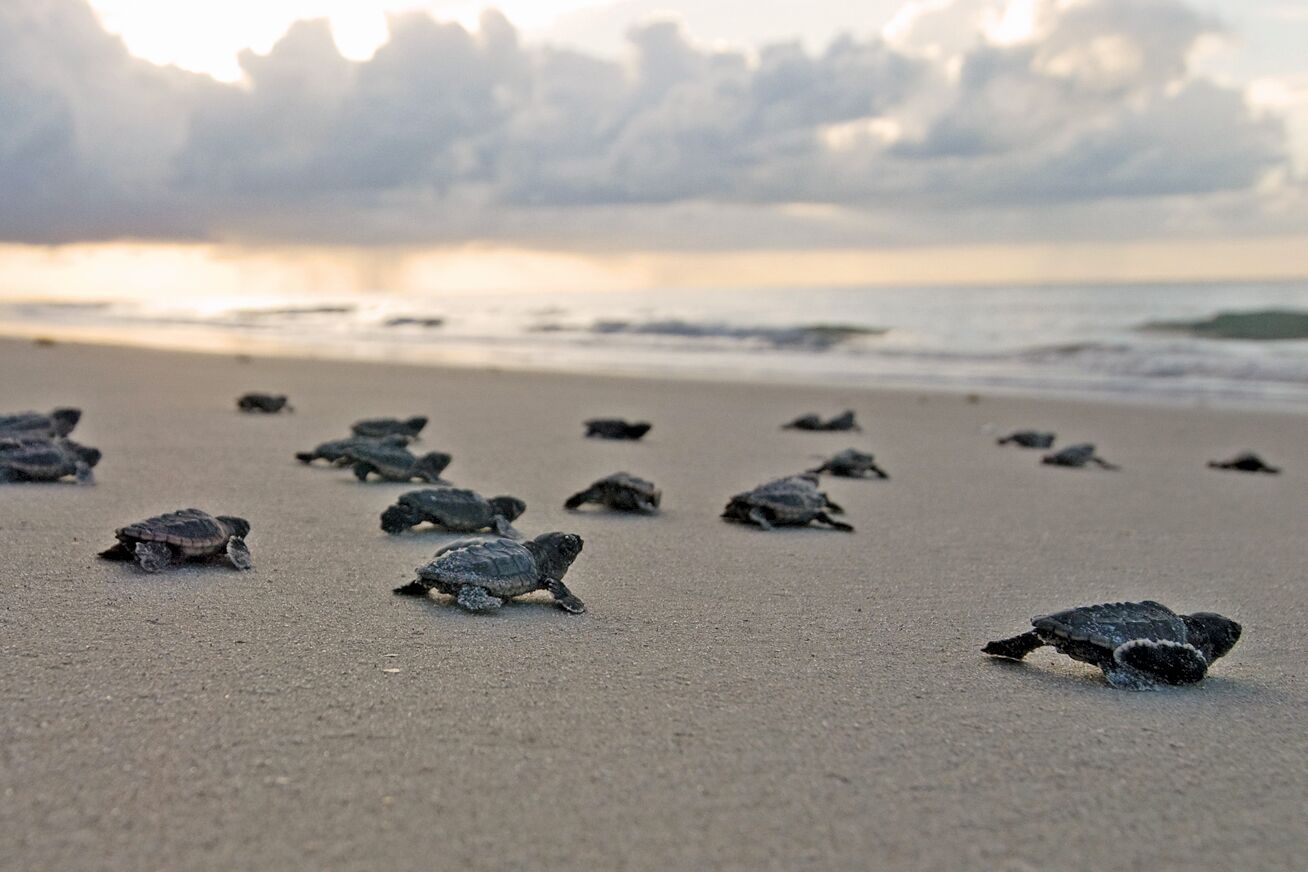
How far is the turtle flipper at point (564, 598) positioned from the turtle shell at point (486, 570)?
50 millimetres

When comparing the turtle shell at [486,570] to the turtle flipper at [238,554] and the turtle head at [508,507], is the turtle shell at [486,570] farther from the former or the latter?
the turtle head at [508,507]

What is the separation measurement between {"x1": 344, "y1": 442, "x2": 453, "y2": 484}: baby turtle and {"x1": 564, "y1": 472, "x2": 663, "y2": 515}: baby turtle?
124cm

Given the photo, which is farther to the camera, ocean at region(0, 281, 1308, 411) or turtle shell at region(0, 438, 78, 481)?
ocean at region(0, 281, 1308, 411)

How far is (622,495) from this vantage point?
6.32 m

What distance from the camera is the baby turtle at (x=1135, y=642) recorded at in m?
3.47

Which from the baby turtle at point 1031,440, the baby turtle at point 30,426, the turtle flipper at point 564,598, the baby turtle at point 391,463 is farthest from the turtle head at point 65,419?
the baby turtle at point 1031,440

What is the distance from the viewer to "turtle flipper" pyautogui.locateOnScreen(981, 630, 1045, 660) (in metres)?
3.66

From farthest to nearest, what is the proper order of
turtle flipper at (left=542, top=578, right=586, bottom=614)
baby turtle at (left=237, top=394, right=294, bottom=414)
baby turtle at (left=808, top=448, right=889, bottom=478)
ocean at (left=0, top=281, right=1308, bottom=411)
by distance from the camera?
ocean at (left=0, top=281, right=1308, bottom=411)
baby turtle at (left=237, top=394, right=294, bottom=414)
baby turtle at (left=808, top=448, right=889, bottom=478)
turtle flipper at (left=542, top=578, right=586, bottom=614)

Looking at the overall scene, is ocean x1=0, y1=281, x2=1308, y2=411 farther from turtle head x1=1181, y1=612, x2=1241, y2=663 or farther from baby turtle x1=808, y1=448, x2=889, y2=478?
turtle head x1=1181, y1=612, x2=1241, y2=663

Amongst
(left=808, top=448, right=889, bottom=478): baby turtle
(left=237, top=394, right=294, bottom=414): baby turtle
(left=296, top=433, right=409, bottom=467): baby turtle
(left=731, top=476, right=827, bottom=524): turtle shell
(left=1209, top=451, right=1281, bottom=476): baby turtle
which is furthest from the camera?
(left=237, top=394, right=294, bottom=414): baby turtle

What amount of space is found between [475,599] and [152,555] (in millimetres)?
1397

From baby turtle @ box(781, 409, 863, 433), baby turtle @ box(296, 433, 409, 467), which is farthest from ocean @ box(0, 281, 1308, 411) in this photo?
baby turtle @ box(296, 433, 409, 467)

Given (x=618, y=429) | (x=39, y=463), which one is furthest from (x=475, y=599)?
(x=618, y=429)

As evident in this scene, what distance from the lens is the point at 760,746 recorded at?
2.86 m
